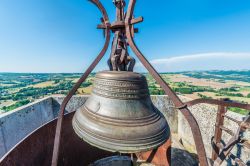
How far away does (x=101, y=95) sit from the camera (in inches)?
63.1

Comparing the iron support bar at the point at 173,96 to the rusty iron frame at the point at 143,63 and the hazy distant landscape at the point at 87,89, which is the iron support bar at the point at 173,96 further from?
the hazy distant landscape at the point at 87,89

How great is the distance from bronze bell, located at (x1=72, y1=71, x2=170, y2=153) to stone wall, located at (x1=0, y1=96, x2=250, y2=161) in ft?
10.9

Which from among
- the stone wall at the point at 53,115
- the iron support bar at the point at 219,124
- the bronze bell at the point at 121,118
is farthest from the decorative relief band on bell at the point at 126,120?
the stone wall at the point at 53,115

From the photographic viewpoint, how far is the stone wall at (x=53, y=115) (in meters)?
3.87

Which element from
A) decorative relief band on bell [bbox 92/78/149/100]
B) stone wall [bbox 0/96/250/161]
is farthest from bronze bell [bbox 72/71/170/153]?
stone wall [bbox 0/96/250/161]

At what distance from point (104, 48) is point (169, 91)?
0.79 meters

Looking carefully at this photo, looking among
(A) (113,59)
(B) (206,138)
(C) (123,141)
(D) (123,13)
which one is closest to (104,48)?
(A) (113,59)

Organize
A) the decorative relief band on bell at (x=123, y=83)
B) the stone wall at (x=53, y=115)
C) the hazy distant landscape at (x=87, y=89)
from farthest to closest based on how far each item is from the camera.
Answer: the hazy distant landscape at (x=87, y=89) → the stone wall at (x=53, y=115) → the decorative relief band on bell at (x=123, y=83)

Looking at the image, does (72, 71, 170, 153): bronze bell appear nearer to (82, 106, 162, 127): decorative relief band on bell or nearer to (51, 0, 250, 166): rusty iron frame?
(82, 106, 162, 127): decorative relief band on bell

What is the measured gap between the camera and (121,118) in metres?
1.45

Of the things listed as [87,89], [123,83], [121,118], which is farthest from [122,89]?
[87,89]

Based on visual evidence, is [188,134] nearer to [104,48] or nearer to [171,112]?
[171,112]

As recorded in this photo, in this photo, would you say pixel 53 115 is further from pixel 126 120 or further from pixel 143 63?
pixel 143 63

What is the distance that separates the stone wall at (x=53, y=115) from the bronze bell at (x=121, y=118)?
3309 mm
